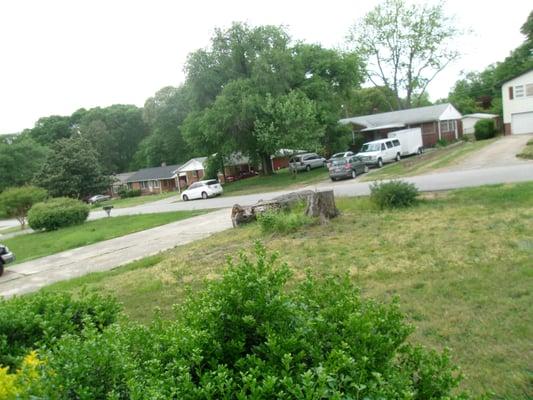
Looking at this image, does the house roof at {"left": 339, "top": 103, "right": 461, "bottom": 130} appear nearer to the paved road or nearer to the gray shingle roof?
the gray shingle roof

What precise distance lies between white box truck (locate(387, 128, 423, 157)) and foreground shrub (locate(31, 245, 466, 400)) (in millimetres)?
35029


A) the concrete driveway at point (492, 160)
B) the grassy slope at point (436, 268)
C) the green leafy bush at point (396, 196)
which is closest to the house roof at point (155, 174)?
the concrete driveway at point (492, 160)

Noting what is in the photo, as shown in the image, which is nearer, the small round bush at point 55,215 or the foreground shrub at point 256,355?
the foreground shrub at point 256,355

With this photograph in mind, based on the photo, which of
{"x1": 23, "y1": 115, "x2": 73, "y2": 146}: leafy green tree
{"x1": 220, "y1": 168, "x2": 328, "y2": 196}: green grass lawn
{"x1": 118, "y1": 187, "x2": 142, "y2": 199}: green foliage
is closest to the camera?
{"x1": 220, "y1": 168, "x2": 328, "y2": 196}: green grass lawn

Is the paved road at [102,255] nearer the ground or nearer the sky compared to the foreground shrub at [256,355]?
nearer the ground

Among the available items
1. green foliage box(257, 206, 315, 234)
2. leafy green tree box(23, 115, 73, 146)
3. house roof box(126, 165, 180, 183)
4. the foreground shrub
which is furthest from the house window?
leafy green tree box(23, 115, 73, 146)

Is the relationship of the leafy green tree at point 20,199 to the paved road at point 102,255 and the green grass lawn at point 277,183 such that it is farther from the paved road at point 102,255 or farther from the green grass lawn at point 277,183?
the paved road at point 102,255

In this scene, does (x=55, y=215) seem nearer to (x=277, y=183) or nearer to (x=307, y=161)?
(x=277, y=183)

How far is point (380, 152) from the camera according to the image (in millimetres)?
32281

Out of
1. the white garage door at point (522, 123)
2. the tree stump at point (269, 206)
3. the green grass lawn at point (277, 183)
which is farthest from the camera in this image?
the white garage door at point (522, 123)

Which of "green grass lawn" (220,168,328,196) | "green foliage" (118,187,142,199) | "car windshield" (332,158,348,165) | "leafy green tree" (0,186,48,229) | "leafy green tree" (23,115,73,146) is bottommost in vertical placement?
"green foliage" (118,187,142,199)

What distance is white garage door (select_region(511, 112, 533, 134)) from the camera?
3912 centimetres

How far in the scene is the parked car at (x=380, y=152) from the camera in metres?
31.8

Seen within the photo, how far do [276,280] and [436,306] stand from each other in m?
3.27
